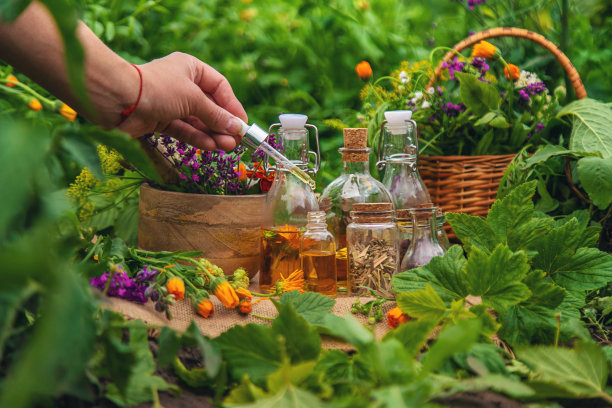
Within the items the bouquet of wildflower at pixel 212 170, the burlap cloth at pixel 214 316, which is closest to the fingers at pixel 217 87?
the bouquet of wildflower at pixel 212 170

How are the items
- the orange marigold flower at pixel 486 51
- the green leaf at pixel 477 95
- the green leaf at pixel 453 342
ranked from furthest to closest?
1. the orange marigold flower at pixel 486 51
2. the green leaf at pixel 477 95
3. the green leaf at pixel 453 342

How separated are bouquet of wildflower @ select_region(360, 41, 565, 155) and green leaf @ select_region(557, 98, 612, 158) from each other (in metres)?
0.07

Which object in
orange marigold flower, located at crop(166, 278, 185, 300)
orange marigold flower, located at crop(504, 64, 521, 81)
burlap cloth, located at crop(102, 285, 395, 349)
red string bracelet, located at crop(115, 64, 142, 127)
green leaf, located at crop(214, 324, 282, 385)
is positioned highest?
red string bracelet, located at crop(115, 64, 142, 127)

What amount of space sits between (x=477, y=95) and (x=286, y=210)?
59cm

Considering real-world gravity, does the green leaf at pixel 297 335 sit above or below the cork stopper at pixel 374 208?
above

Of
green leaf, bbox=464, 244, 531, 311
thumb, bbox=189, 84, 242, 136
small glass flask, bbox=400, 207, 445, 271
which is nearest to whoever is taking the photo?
green leaf, bbox=464, 244, 531, 311

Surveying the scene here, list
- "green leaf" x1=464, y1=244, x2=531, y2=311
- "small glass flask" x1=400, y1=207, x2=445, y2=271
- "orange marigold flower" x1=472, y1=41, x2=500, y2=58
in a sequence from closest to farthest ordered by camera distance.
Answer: "green leaf" x1=464, y1=244, x2=531, y2=311 < "small glass flask" x1=400, y1=207, x2=445, y2=271 < "orange marigold flower" x1=472, y1=41, x2=500, y2=58

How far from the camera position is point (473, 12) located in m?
2.03

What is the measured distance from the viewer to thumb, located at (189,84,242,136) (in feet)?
3.63

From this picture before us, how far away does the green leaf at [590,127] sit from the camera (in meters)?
1.30

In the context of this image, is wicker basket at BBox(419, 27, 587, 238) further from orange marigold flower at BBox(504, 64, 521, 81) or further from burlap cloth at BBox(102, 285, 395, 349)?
burlap cloth at BBox(102, 285, 395, 349)

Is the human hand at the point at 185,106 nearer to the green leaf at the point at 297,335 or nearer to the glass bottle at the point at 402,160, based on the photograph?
the glass bottle at the point at 402,160

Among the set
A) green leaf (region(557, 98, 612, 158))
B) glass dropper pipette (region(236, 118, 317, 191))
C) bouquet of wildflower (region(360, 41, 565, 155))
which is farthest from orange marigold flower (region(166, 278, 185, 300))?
green leaf (region(557, 98, 612, 158))

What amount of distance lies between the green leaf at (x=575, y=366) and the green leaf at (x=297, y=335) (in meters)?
0.24
